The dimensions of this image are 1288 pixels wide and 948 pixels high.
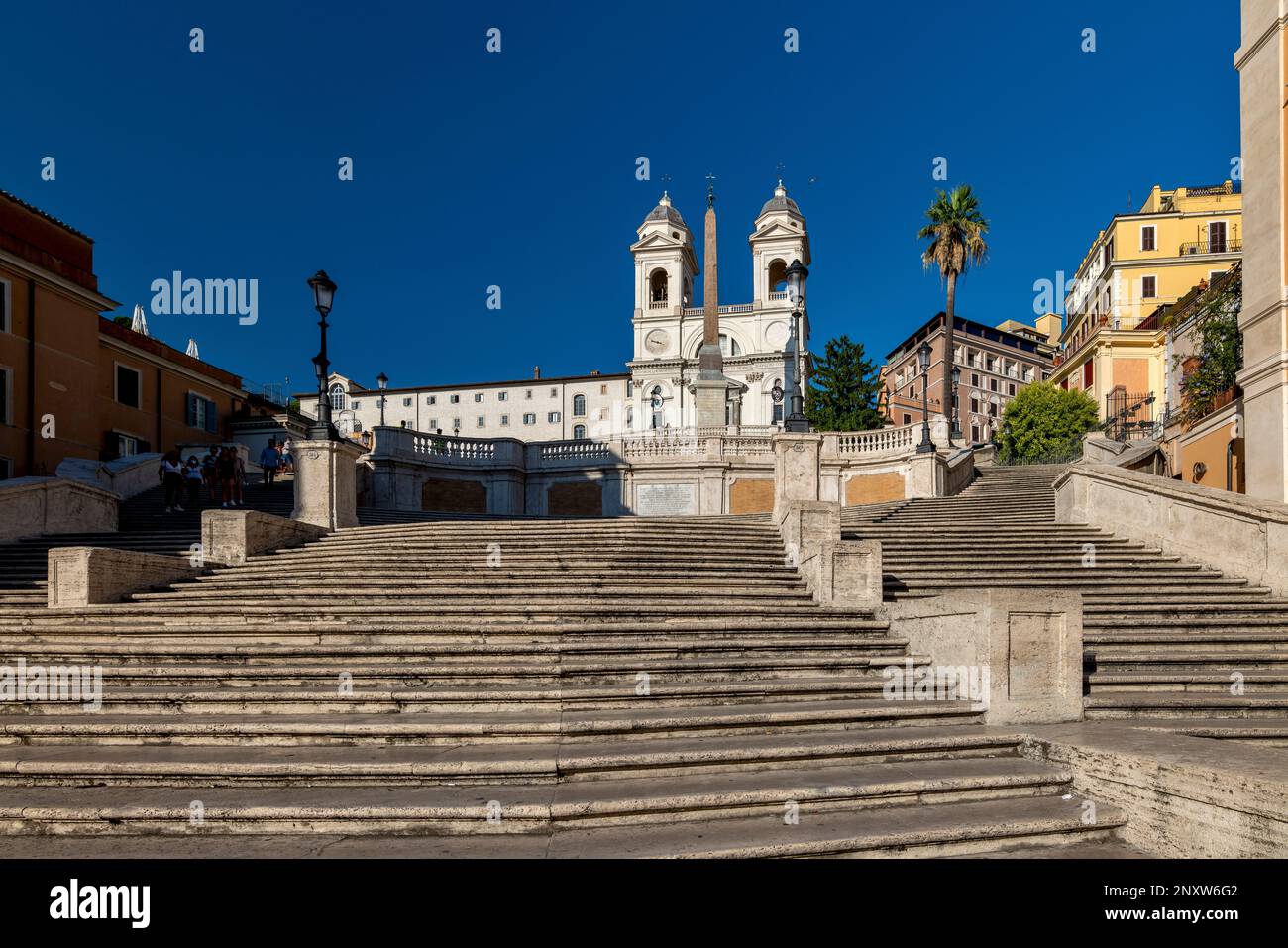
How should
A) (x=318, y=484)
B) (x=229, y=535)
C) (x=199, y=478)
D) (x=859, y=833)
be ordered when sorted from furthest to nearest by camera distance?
1. (x=199, y=478)
2. (x=318, y=484)
3. (x=229, y=535)
4. (x=859, y=833)

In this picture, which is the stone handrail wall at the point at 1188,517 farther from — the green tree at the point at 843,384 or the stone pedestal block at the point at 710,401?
the green tree at the point at 843,384

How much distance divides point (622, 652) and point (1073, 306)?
66744 millimetres

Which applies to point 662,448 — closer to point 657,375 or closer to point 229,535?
point 229,535

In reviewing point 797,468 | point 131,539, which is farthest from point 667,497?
point 131,539

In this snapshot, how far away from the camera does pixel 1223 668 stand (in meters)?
8.36

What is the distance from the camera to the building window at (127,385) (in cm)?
3025

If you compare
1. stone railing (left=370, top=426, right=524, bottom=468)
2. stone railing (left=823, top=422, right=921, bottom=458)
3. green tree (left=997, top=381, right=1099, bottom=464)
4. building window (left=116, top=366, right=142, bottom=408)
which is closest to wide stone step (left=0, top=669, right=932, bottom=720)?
stone railing (left=370, top=426, right=524, bottom=468)

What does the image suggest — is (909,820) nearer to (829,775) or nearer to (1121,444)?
(829,775)

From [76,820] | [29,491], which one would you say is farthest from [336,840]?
[29,491]

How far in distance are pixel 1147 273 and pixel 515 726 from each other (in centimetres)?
5391

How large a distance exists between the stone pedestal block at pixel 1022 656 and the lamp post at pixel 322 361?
450 inches

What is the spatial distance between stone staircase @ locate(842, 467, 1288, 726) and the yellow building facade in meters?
34.6

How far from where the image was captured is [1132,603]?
9.95 m
